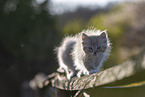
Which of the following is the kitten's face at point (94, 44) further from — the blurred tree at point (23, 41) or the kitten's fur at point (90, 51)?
the blurred tree at point (23, 41)

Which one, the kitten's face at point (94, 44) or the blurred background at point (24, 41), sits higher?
the blurred background at point (24, 41)

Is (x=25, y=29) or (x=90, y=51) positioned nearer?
(x=90, y=51)

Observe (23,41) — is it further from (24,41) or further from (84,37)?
(84,37)

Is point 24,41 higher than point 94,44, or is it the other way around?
point 24,41

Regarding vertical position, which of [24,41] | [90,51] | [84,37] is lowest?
[90,51]

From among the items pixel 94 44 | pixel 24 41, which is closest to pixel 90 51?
pixel 94 44

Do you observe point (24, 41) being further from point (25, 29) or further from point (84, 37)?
point (84, 37)

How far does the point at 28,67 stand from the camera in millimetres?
9742

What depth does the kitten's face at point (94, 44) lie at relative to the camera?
6.98 ft

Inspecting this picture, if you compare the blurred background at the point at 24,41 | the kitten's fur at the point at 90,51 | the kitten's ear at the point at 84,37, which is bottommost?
the kitten's fur at the point at 90,51

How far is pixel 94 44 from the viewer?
2168 millimetres

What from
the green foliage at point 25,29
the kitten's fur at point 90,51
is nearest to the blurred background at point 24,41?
the green foliage at point 25,29

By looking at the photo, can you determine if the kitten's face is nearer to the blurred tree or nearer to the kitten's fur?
the kitten's fur

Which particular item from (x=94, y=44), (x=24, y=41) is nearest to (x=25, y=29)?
(x=24, y=41)
